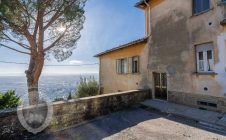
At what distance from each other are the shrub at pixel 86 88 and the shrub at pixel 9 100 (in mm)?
6120

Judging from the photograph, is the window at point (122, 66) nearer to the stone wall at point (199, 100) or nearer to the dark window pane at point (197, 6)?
the stone wall at point (199, 100)

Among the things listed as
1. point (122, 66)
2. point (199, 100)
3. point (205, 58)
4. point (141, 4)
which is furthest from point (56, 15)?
point (199, 100)

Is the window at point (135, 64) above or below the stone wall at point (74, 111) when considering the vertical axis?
above

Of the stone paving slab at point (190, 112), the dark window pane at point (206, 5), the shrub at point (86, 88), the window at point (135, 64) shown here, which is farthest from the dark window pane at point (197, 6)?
the shrub at point (86, 88)

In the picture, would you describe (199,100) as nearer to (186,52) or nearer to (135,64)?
(186,52)

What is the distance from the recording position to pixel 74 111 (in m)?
7.02

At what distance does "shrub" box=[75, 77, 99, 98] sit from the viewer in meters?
17.9

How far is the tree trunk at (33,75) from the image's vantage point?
410 inches

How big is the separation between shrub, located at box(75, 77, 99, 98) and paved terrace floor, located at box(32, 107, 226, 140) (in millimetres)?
10127

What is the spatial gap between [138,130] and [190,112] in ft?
11.2

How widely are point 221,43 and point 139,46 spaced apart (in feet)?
20.0

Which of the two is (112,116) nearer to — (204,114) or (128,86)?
(204,114)

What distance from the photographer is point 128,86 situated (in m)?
14.7

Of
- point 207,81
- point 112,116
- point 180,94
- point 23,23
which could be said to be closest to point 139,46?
point 180,94
